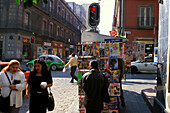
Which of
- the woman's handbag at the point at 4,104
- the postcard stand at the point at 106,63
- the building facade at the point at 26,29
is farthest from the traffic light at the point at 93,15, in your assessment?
the building facade at the point at 26,29

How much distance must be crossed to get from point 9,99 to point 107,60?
8.26 ft

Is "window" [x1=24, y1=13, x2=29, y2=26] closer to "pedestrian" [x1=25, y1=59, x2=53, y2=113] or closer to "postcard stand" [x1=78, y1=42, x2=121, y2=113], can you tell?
"postcard stand" [x1=78, y1=42, x2=121, y2=113]

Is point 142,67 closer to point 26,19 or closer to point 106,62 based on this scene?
point 106,62

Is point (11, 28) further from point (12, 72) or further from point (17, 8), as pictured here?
point (12, 72)

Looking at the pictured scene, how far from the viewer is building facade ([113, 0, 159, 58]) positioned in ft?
66.0

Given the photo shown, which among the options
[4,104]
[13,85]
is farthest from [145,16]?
[4,104]

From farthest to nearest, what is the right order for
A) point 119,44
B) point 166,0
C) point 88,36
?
1. point 88,36
2. point 119,44
3. point 166,0

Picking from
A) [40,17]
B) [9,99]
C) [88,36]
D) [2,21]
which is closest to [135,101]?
[88,36]

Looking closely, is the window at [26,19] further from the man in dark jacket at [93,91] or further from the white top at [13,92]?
the man in dark jacket at [93,91]

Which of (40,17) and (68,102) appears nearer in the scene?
(68,102)

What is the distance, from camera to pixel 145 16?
2027 centimetres

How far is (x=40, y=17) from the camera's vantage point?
3103 cm

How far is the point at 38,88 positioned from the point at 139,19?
61.1 feet

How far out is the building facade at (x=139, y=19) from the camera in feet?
66.0
